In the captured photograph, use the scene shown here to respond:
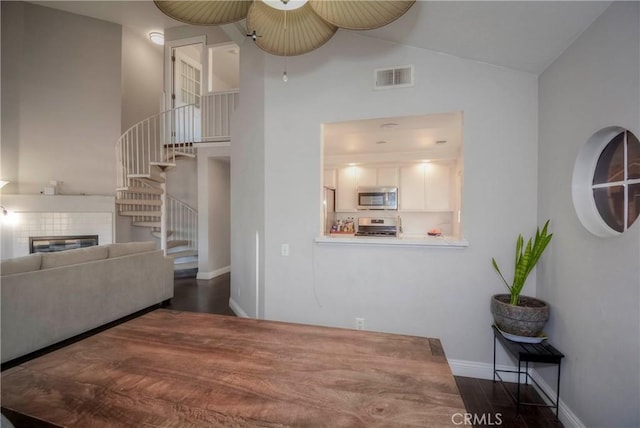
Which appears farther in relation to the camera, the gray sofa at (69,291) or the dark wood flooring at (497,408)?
the gray sofa at (69,291)

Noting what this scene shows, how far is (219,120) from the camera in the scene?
219 inches

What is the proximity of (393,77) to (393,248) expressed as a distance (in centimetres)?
150

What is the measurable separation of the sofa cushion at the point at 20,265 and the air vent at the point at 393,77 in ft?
12.0

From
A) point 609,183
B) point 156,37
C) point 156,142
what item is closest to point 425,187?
point 609,183

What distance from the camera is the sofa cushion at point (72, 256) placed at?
9.02ft

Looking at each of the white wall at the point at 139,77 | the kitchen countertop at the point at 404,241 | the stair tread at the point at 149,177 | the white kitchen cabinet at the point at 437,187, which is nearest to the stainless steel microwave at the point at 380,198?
the white kitchen cabinet at the point at 437,187

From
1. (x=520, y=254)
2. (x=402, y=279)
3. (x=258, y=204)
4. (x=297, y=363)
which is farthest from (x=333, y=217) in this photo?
(x=297, y=363)

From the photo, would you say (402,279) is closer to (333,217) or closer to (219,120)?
(333,217)

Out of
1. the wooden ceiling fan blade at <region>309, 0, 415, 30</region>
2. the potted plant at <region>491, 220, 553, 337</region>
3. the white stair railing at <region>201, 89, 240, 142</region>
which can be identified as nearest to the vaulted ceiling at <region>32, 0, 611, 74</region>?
the wooden ceiling fan blade at <region>309, 0, 415, 30</region>

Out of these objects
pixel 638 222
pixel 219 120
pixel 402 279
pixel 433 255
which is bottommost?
pixel 402 279

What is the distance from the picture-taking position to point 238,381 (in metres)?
0.81

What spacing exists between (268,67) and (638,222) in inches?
112

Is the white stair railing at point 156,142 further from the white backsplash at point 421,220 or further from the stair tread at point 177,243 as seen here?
the white backsplash at point 421,220

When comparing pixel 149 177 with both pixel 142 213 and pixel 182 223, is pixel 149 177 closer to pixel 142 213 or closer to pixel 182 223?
pixel 142 213
